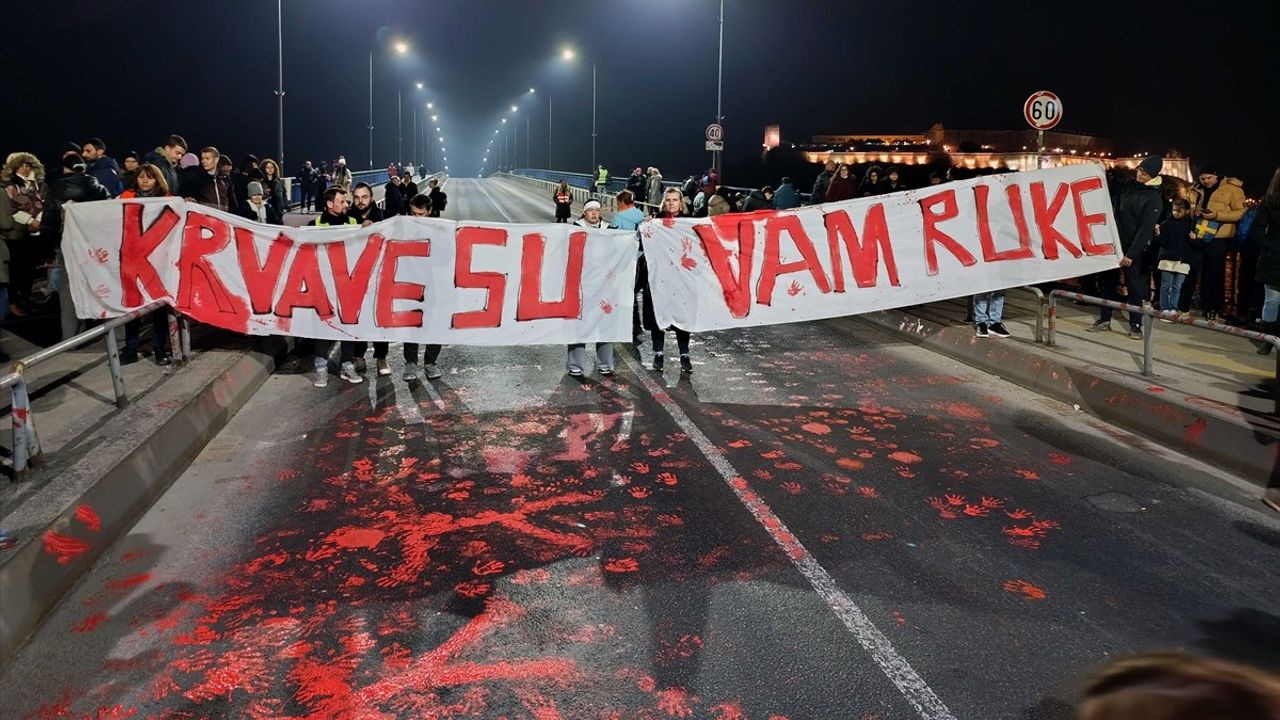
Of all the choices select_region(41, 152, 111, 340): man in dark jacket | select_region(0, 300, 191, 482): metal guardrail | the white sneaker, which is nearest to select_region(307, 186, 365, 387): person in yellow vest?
the white sneaker

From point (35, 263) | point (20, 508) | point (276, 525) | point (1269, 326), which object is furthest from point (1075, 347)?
point (35, 263)

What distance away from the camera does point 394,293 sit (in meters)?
9.73

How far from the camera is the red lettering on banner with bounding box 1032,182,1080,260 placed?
11000 mm

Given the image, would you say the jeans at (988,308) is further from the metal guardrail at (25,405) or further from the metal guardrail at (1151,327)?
the metal guardrail at (25,405)

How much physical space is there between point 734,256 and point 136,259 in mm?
5843

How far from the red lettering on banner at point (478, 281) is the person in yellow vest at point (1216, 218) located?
8362 mm

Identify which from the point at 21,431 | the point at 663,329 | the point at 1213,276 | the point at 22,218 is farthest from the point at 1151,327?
the point at 22,218

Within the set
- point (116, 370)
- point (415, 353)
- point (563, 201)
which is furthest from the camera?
point (563, 201)

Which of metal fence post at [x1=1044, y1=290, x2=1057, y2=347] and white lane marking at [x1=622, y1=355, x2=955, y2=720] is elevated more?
metal fence post at [x1=1044, y1=290, x2=1057, y2=347]

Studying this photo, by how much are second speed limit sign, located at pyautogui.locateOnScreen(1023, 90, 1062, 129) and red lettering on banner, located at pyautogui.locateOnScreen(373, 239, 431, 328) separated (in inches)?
337

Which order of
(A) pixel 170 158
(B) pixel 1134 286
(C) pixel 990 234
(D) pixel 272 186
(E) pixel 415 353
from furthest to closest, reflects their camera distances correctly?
(D) pixel 272 186
(A) pixel 170 158
(B) pixel 1134 286
(C) pixel 990 234
(E) pixel 415 353

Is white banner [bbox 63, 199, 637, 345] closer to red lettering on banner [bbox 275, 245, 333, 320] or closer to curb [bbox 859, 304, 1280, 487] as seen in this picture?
red lettering on banner [bbox 275, 245, 333, 320]

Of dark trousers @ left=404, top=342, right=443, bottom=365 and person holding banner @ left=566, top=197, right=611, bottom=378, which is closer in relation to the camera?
dark trousers @ left=404, top=342, right=443, bottom=365

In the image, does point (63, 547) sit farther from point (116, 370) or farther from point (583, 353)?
point (583, 353)
